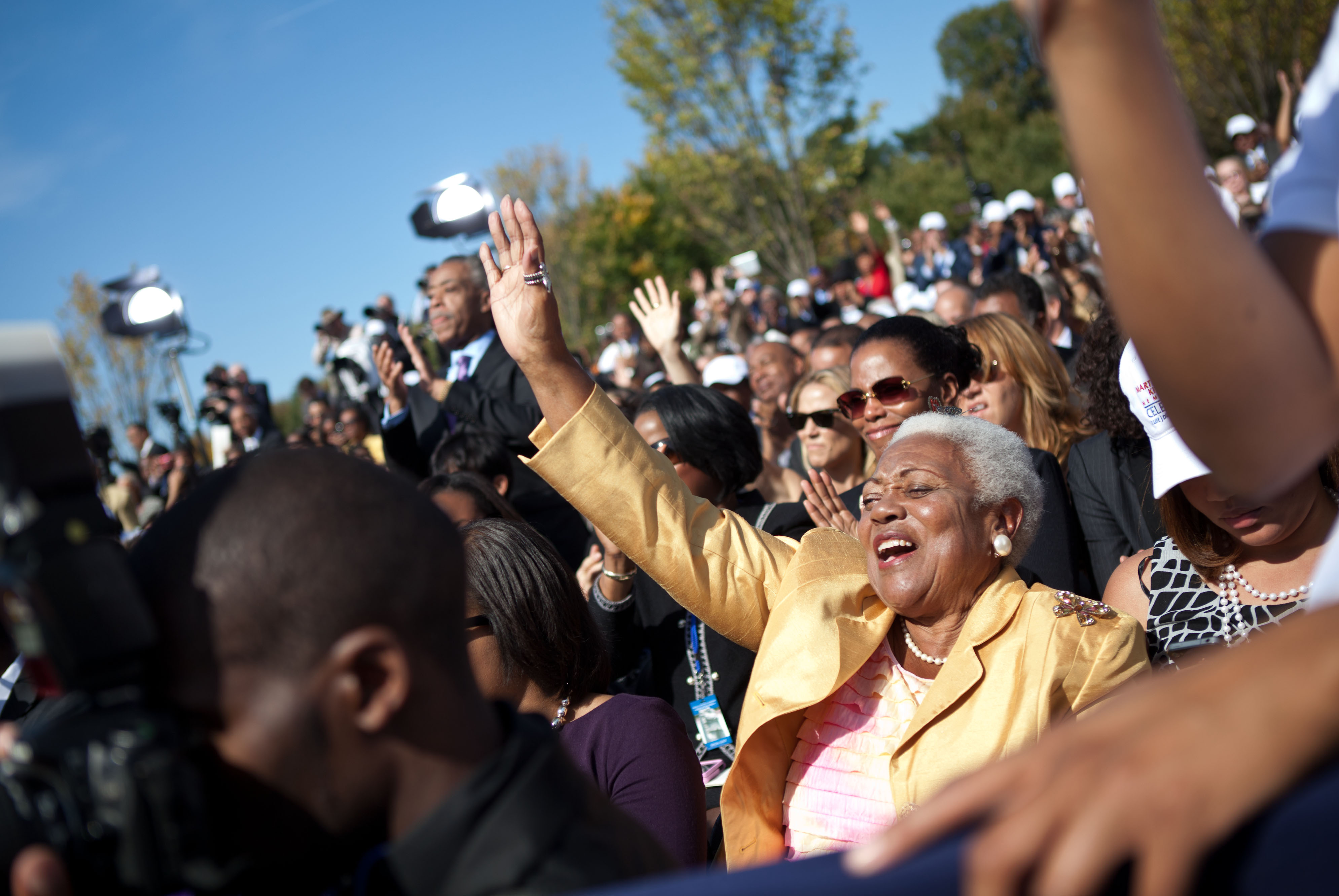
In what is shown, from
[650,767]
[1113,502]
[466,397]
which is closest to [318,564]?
[650,767]

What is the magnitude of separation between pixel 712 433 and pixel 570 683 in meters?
1.57

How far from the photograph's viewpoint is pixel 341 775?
112 cm

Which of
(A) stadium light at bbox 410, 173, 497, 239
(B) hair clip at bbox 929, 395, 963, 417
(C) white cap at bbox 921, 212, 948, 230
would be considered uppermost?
(A) stadium light at bbox 410, 173, 497, 239

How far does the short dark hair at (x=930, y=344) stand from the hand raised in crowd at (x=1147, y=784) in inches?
140

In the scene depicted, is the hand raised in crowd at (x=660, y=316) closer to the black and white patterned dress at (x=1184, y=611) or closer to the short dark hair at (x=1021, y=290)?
the short dark hair at (x=1021, y=290)

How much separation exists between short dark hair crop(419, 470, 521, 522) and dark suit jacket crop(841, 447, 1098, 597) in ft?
4.44

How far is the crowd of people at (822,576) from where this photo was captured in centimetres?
96

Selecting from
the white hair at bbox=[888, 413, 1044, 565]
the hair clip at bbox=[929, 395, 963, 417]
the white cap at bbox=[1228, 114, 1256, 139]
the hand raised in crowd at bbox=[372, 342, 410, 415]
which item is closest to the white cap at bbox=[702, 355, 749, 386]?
the hand raised in crowd at bbox=[372, 342, 410, 415]

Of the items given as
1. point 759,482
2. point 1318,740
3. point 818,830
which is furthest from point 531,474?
point 1318,740

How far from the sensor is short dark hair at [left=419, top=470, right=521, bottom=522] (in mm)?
4051

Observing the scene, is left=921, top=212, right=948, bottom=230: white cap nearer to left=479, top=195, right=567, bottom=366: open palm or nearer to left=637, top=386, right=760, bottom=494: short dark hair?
left=637, top=386, right=760, bottom=494: short dark hair

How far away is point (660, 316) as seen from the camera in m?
5.98

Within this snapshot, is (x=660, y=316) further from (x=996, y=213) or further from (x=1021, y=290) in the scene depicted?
(x=996, y=213)

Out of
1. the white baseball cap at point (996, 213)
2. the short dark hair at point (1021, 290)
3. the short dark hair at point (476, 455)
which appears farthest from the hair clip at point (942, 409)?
the white baseball cap at point (996, 213)
